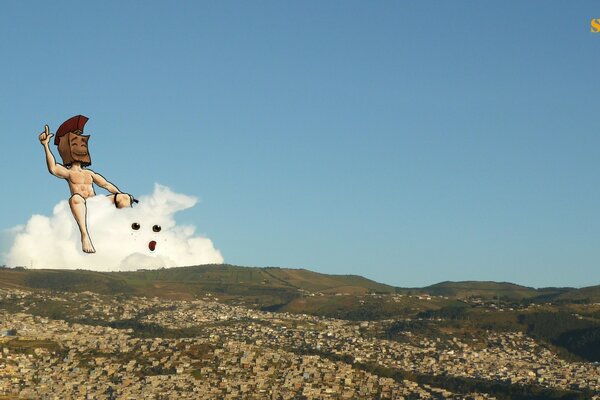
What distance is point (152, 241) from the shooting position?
34531mm

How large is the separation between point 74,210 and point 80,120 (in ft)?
10.7

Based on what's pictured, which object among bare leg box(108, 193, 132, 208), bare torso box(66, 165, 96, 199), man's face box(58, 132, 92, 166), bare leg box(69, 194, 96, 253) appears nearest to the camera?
bare leg box(69, 194, 96, 253)

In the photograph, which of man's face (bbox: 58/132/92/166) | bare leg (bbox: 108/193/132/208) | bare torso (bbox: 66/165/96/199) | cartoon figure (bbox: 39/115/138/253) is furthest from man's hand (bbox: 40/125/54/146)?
bare leg (bbox: 108/193/132/208)

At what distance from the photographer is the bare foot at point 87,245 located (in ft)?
110

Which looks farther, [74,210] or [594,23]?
[594,23]

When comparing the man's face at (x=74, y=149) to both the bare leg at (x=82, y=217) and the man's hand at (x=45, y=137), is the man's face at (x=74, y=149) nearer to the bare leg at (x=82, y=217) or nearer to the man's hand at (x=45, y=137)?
the man's hand at (x=45, y=137)

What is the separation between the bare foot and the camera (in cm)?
3341

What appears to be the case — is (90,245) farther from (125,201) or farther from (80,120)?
(80,120)

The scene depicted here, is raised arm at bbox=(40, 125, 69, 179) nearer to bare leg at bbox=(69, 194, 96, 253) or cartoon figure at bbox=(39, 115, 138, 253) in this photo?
cartoon figure at bbox=(39, 115, 138, 253)

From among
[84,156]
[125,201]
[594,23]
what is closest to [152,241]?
[125,201]

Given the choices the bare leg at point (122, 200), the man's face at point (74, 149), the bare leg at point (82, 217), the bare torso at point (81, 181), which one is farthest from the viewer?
the bare leg at point (122, 200)

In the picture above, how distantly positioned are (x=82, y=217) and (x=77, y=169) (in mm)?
2001

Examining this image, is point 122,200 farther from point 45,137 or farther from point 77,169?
point 45,137

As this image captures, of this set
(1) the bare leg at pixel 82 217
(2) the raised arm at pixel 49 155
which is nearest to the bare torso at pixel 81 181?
(1) the bare leg at pixel 82 217
